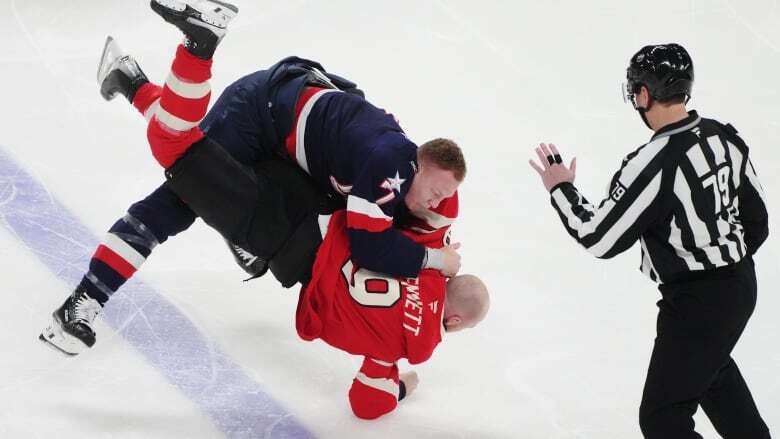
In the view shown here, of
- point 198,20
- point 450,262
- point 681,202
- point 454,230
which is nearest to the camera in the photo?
point 681,202

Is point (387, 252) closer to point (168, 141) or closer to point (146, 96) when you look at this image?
point (168, 141)

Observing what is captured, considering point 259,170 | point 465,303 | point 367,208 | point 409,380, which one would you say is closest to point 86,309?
point 259,170

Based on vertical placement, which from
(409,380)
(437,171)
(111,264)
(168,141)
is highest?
(437,171)

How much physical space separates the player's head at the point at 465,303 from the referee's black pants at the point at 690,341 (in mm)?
550

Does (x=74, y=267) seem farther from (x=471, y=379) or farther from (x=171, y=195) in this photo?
(x=471, y=379)

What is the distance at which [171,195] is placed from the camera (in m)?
3.09

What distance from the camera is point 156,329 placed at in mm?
3283

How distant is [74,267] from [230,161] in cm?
85

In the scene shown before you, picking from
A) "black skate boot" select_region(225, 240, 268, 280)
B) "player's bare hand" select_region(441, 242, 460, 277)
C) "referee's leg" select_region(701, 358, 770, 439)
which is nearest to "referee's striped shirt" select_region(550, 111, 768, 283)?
"referee's leg" select_region(701, 358, 770, 439)

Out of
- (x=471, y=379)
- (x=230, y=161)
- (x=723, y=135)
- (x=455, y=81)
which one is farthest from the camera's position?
(x=455, y=81)

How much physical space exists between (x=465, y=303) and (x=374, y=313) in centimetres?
28

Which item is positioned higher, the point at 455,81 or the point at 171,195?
the point at 455,81

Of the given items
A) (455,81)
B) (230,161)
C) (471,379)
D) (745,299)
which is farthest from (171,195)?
(455,81)

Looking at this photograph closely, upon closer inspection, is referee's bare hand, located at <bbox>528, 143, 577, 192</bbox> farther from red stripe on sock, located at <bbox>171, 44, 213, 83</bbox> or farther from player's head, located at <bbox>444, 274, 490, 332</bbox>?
red stripe on sock, located at <bbox>171, 44, 213, 83</bbox>
